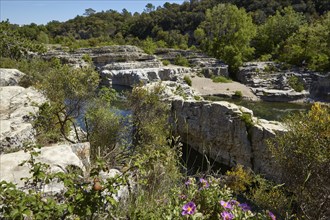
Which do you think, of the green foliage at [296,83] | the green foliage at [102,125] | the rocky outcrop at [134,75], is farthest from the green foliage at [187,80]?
the green foliage at [102,125]

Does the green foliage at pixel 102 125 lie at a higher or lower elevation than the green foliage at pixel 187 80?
higher

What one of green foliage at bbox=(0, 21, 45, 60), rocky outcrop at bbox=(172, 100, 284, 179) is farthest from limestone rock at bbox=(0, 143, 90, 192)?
green foliage at bbox=(0, 21, 45, 60)

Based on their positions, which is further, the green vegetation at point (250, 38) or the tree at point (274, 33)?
the tree at point (274, 33)

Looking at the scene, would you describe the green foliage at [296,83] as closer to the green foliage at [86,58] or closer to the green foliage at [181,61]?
the green foliage at [181,61]

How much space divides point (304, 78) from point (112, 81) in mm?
Answer: 25018

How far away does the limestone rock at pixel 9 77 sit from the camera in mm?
16277

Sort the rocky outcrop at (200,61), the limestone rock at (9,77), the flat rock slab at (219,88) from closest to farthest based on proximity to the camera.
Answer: the limestone rock at (9,77)
the flat rock slab at (219,88)
the rocky outcrop at (200,61)

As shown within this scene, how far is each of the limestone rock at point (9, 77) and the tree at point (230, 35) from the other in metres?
33.5

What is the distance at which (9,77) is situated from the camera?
17141mm

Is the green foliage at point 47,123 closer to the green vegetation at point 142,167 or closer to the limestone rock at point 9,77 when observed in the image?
the green vegetation at point 142,167

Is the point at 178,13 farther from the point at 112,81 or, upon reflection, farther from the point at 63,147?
the point at 63,147

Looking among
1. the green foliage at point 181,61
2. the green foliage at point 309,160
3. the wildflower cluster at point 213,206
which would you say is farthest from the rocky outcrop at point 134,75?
the wildflower cluster at point 213,206

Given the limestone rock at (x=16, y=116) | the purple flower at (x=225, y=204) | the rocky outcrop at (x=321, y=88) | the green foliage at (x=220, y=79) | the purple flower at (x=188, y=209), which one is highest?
the purple flower at (x=188, y=209)

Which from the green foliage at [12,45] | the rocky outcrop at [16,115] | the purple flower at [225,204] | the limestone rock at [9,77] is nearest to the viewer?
the purple flower at [225,204]
